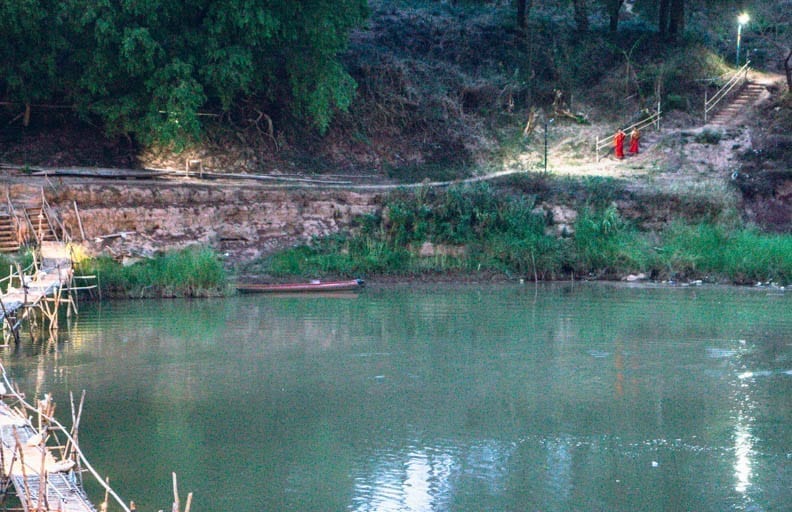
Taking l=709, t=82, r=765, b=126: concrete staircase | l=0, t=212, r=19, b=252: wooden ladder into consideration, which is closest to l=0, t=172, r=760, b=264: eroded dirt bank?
l=0, t=212, r=19, b=252: wooden ladder

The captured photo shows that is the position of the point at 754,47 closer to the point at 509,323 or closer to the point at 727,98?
the point at 727,98

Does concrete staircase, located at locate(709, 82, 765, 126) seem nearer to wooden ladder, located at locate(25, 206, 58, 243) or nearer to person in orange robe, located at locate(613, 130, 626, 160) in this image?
person in orange robe, located at locate(613, 130, 626, 160)

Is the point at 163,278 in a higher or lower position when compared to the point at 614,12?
lower

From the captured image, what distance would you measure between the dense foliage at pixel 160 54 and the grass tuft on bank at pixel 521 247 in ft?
16.5

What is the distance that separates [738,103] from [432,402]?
26.4m

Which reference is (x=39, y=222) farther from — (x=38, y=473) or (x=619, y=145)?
(x=619, y=145)

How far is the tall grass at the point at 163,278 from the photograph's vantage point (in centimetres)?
2586

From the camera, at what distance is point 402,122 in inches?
1523

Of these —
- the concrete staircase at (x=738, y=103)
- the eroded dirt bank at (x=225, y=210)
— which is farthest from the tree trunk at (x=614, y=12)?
the eroded dirt bank at (x=225, y=210)

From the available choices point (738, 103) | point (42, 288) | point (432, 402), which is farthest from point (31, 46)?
point (738, 103)

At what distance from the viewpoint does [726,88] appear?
3891 cm

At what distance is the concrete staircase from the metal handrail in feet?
1.14

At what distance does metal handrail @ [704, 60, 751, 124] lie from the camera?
3838 centimetres

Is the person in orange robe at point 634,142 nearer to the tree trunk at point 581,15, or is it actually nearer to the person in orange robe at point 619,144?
the person in orange robe at point 619,144
